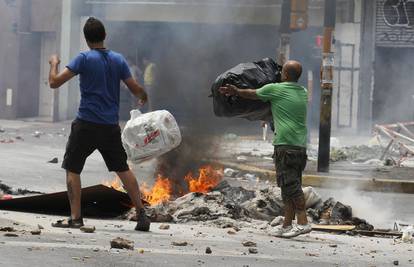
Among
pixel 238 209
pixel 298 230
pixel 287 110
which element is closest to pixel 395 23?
pixel 238 209

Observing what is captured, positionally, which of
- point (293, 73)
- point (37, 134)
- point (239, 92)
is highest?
point (293, 73)

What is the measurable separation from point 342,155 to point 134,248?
8831 mm

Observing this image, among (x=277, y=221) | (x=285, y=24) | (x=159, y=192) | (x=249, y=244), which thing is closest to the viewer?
(x=249, y=244)

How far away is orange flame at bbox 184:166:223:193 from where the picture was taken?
8.93 meters

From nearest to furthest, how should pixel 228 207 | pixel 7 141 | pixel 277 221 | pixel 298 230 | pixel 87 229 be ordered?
pixel 87 229 < pixel 298 230 < pixel 277 221 < pixel 228 207 < pixel 7 141

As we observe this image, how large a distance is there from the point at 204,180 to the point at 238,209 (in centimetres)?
115

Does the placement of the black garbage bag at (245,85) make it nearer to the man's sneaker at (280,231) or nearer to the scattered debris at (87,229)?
the man's sneaker at (280,231)

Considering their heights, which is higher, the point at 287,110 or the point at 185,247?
the point at 287,110

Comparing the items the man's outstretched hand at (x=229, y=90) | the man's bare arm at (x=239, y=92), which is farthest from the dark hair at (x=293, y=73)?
the man's outstretched hand at (x=229, y=90)

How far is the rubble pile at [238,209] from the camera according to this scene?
305 inches

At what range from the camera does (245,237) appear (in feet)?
23.1

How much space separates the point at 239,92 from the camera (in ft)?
23.6

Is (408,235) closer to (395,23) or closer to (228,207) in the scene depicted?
(228,207)

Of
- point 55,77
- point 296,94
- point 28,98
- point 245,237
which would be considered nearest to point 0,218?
point 55,77
